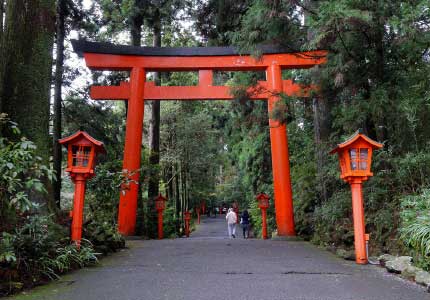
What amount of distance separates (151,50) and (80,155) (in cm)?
584

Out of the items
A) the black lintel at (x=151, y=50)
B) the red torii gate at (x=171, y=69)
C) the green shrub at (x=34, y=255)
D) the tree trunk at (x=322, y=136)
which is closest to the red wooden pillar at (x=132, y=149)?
the red torii gate at (x=171, y=69)

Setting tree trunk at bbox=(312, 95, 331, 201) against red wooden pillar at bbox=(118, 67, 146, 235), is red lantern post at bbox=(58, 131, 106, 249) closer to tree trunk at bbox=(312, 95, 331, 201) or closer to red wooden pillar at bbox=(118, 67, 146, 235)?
red wooden pillar at bbox=(118, 67, 146, 235)

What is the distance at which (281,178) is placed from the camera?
11.0 m

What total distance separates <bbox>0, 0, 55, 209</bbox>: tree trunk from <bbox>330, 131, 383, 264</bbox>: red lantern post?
184 inches

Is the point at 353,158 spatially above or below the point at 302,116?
below

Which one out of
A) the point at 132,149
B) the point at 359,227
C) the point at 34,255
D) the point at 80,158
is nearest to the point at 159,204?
the point at 132,149

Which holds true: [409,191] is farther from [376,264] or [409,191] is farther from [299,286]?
[299,286]

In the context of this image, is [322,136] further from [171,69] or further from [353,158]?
[171,69]

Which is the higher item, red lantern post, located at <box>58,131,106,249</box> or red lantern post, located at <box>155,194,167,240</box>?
red lantern post, located at <box>58,131,106,249</box>

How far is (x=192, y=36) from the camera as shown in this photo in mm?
16922

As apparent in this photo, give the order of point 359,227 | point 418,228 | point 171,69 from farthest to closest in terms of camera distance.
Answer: point 171,69, point 359,227, point 418,228

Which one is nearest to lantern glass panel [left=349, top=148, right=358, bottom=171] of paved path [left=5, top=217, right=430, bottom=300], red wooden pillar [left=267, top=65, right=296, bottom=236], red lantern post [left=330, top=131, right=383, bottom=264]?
red lantern post [left=330, top=131, right=383, bottom=264]

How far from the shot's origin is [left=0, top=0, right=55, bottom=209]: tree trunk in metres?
6.14

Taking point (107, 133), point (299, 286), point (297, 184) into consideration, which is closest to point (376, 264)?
point (299, 286)
